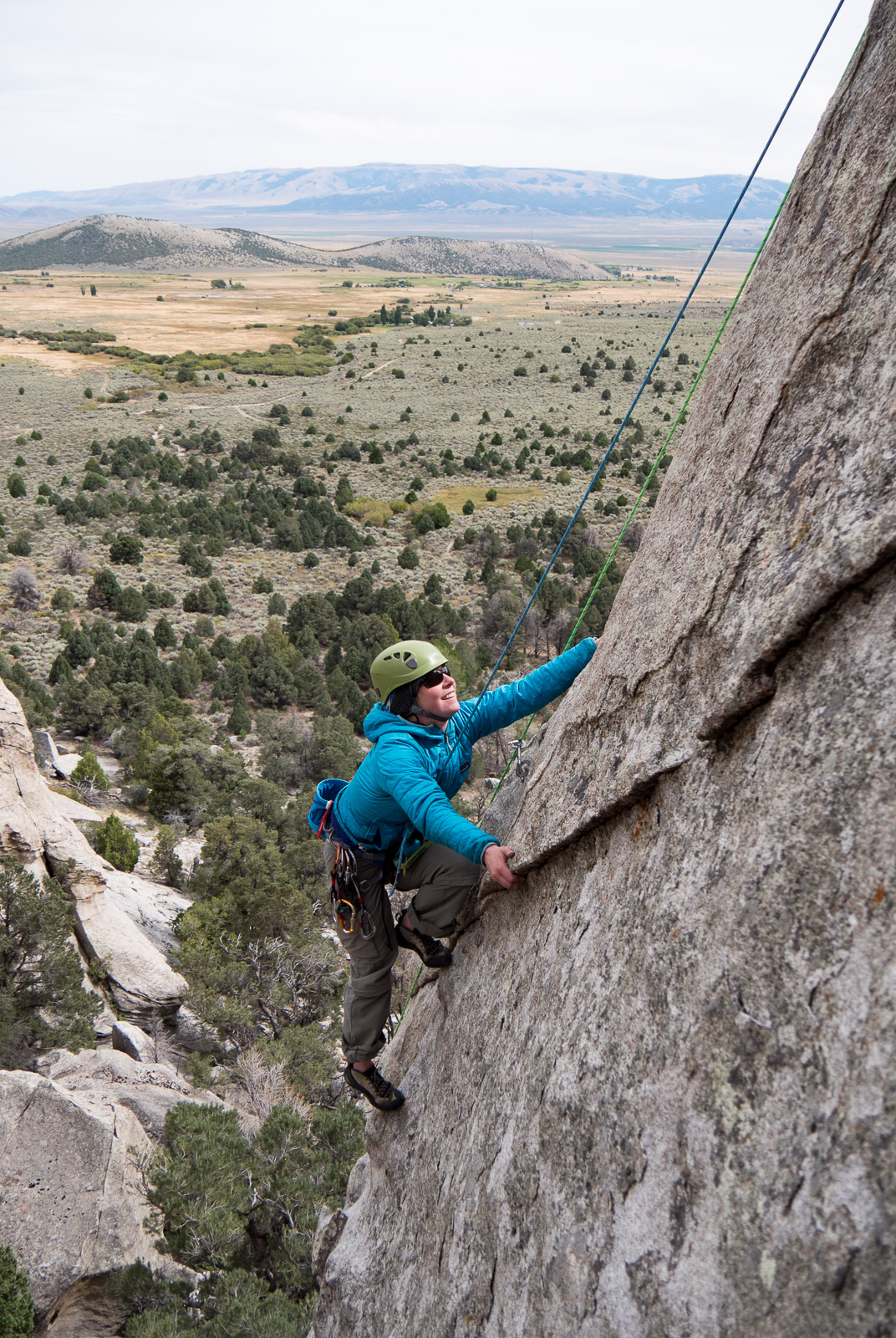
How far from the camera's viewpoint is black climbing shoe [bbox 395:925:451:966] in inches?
217

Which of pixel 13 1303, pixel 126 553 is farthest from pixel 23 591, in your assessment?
pixel 13 1303

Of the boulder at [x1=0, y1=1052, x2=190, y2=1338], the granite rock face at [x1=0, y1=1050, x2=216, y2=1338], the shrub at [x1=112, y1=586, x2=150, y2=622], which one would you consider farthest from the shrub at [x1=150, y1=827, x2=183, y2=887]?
the shrub at [x1=112, y1=586, x2=150, y2=622]

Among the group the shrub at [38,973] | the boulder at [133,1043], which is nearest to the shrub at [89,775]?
the shrub at [38,973]

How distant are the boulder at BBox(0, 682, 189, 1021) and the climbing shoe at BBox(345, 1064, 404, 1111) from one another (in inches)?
408

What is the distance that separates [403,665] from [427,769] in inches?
23.8

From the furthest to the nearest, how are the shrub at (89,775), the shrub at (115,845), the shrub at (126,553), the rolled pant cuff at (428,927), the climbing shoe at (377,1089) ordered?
the shrub at (126,553) < the shrub at (89,775) < the shrub at (115,845) < the climbing shoe at (377,1089) < the rolled pant cuff at (428,927)

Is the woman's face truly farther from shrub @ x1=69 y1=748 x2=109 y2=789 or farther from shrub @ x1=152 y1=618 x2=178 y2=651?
shrub @ x1=152 y1=618 x2=178 y2=651

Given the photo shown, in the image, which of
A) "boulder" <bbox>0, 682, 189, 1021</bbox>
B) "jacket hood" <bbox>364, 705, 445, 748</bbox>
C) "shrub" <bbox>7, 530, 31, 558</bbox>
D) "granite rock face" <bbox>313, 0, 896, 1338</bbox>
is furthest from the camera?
"shrub" <bbox>7, 530, 31, 558</bbox>

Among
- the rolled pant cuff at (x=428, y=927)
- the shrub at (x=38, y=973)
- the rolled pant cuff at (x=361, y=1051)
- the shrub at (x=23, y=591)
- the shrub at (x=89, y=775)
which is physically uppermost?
the rolled pant cuff at (x=428, y=927)

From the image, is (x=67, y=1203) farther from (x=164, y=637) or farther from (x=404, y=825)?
(x=164, y=637)

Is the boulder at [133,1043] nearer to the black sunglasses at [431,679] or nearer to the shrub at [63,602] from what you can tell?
the black sunglasses at [431,679]

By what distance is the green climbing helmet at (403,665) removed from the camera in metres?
4.73

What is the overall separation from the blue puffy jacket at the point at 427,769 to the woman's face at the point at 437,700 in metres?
0.12

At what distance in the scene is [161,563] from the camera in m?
39.8
